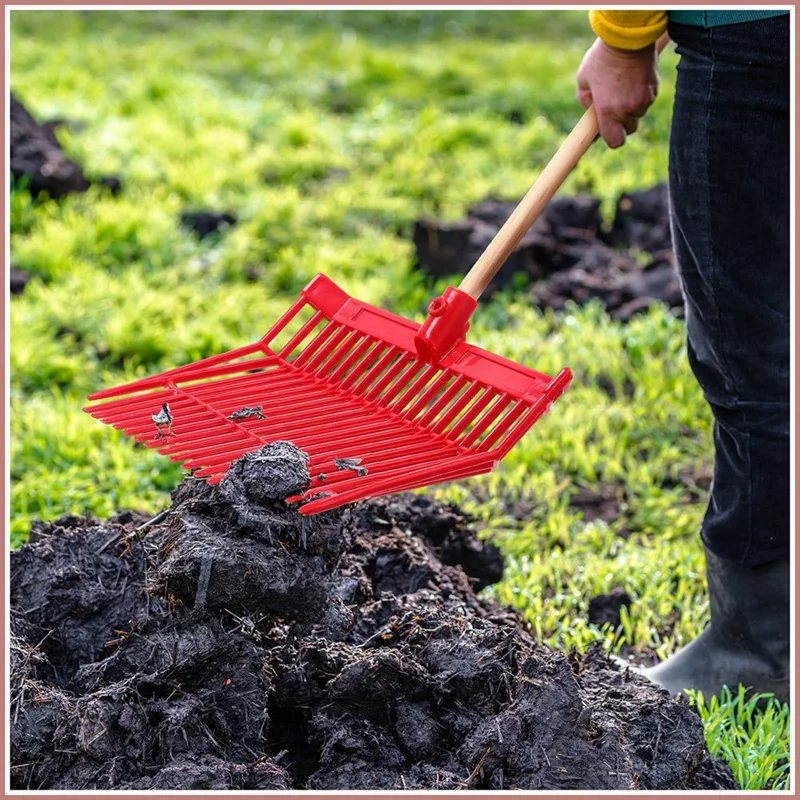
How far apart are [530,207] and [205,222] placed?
354 centimetres

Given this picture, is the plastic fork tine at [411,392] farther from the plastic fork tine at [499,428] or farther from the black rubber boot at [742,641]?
the black rubber boot at [742,641]

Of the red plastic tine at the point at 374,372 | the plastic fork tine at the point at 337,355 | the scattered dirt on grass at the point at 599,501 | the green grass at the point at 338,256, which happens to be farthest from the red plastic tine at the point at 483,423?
the scattered dirt on grass at the point at 599,501

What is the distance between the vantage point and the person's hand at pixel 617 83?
2703 mm

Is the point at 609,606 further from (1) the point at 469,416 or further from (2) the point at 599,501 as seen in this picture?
(1) the point at 469,416

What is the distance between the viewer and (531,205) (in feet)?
8.88

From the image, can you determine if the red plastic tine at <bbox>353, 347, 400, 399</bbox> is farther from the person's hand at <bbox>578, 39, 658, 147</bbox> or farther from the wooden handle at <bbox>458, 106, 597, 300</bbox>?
the person's hand at <bbox>578, 39, 658, 147</bbox>

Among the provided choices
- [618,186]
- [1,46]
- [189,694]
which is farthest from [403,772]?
[618,186]

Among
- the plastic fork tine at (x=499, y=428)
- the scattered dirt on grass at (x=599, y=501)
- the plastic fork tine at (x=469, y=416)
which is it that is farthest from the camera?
the scattered dirt on grass at (x=599, y=501)

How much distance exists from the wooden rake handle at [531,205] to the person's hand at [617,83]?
5cm

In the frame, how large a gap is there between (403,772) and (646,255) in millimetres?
3902

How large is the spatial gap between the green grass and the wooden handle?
0.97 m

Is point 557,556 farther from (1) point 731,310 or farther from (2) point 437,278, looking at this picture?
(2) point 437,278

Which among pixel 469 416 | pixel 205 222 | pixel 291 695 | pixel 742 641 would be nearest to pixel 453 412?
pixel 469 416

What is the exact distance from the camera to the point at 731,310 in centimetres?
264
